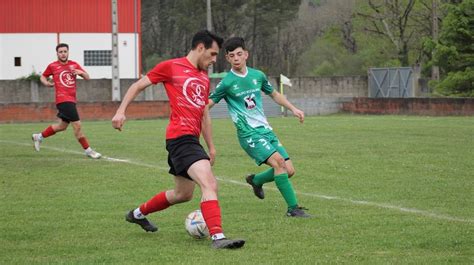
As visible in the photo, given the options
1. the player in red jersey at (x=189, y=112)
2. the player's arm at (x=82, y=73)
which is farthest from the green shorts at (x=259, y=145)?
the player's arm at (x=82, y=73)

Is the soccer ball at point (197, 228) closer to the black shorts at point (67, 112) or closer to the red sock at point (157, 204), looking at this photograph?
the red sock at point (157, 204)

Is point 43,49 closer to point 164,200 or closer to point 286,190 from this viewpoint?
point 286,190

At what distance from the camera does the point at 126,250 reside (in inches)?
328

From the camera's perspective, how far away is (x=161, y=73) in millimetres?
8828

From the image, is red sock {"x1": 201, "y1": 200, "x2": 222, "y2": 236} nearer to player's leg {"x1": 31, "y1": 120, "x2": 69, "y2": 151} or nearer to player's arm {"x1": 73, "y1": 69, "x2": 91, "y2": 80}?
player's arm {"x1": 73, "y1": 69, "x2": 91, "y2": 80}

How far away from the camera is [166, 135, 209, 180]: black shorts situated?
857 cm

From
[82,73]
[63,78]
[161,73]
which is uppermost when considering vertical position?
[161,73]

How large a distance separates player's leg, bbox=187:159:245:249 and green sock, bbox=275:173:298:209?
6.96 ft

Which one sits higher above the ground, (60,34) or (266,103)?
(60,34)

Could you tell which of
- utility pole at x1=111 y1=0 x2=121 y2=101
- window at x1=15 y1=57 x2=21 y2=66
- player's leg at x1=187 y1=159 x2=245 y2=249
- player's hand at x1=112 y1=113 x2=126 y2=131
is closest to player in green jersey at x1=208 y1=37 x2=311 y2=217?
player's leg at x1=187 y1=159 x2=245 y2=249

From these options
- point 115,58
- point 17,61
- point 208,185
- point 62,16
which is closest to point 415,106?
point 115,58

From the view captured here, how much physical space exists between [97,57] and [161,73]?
54285mm

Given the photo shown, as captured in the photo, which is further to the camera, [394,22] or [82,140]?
[394,22]

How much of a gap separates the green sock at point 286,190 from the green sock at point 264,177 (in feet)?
1.67
